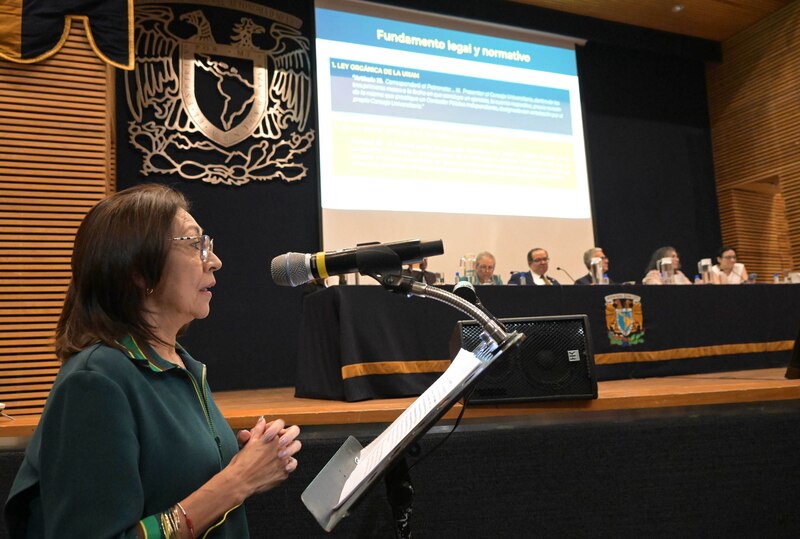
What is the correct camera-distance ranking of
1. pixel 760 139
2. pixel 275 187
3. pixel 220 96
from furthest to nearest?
pixel 760 139 → pixel 275 187 → pixel 220 96

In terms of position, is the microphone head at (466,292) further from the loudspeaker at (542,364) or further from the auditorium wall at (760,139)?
the auditorium wall at (760,139)

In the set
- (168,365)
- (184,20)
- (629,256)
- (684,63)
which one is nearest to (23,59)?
(184,20)

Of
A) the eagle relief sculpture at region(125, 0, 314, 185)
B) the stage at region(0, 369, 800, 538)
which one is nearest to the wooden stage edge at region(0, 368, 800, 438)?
the stage at region(0, 369, 800, 538)

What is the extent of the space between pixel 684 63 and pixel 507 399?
8164mm

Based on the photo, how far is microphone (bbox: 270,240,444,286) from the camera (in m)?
1.17

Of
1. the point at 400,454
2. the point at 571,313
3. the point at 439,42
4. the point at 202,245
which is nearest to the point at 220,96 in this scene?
the point at 439,42

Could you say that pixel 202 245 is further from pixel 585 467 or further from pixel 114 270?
pixel 585 467

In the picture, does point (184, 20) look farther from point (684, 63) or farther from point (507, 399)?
point (684, 63)

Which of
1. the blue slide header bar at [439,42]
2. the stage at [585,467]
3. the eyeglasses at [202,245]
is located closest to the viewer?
the eyeglasses at [202,245]

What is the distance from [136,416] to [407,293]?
1.67 ft

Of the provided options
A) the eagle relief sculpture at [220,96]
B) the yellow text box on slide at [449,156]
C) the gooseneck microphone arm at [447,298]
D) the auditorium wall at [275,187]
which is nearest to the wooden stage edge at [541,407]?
the gooseneck microphone arm at [447,298]

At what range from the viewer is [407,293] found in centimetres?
119

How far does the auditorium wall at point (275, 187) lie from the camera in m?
4.11

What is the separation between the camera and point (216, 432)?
50.4 inches
